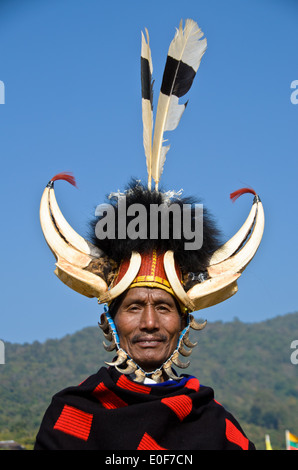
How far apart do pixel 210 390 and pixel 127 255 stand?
3.51 feet

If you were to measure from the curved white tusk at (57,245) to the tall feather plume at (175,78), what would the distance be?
0.85 metres

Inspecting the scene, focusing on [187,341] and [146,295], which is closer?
[146,295]

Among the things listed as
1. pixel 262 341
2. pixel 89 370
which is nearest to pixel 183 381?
pixel 89 370

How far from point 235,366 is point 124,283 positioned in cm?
9414

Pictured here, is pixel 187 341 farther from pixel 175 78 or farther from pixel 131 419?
pixel 175 78

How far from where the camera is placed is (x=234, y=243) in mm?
5234

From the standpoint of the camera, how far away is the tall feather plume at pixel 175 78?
5379mm

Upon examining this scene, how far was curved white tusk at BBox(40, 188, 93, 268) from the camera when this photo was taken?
16.2 ft

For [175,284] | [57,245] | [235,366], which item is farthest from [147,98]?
[235,366]

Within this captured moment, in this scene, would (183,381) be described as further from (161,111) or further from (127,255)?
(161,111)

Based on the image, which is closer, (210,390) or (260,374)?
(210,390)

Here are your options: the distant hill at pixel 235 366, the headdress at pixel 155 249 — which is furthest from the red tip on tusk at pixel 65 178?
the distant hill at pixel 235 366

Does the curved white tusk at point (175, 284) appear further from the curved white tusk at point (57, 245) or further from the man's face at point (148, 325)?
the curved white tusk at point (57, 245)

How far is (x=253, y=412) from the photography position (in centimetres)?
7906
